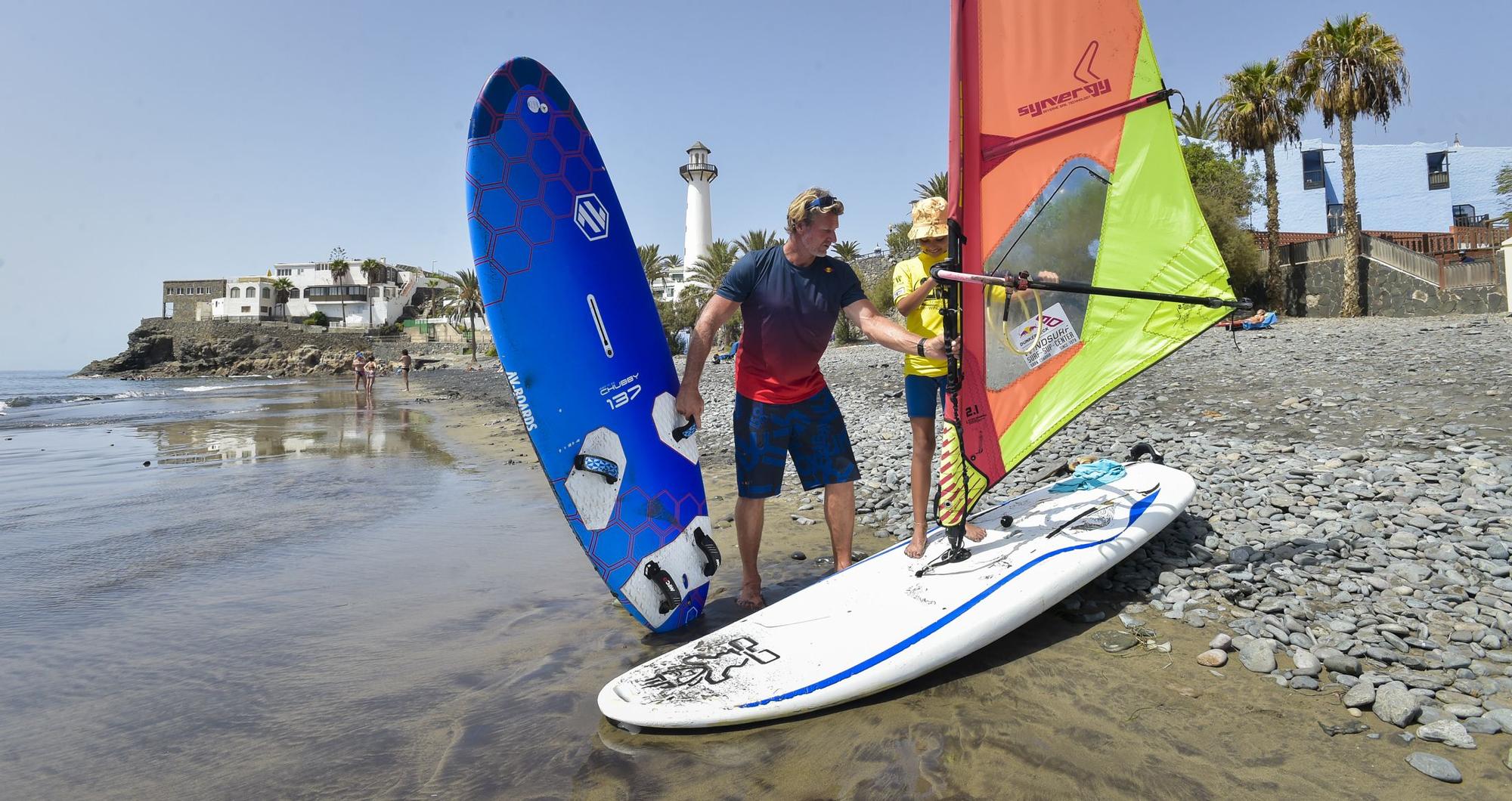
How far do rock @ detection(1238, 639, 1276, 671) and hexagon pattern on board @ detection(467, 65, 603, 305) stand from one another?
3680 mm

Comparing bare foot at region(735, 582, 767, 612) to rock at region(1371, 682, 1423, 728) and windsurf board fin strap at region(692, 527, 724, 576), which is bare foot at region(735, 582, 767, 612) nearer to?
windsurf board fin strap at region(692, 527, 724, 576)

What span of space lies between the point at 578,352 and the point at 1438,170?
155ft

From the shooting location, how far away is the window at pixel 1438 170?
1398 inches

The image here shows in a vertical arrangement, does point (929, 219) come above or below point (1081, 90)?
below

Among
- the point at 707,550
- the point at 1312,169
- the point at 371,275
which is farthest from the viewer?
the point at 371,275

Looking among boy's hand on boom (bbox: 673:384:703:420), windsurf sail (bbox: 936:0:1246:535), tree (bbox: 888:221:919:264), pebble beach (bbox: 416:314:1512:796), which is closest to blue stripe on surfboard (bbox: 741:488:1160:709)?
pebble beach (bbox: 416:314:1512:796)

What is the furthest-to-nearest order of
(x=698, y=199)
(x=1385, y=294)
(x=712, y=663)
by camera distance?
1. (x=698, y=199)
2. (x=1385, y=294)
3. (x=712, y=663)

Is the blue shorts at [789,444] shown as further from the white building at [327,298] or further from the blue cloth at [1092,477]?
the white building at [327,298]

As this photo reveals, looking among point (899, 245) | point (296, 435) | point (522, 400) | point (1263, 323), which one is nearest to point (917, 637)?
point (522, 400)

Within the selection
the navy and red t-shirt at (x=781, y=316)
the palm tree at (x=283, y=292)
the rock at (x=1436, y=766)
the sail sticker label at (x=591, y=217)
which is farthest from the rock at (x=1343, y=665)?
the palm tree at (x=283, y=292)

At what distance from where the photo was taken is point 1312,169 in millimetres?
35812

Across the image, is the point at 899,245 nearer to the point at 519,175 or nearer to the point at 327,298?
the point at 519,175

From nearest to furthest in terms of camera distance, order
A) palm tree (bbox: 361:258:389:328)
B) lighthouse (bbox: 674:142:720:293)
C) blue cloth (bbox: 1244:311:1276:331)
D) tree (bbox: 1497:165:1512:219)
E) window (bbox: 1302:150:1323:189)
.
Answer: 1. blue cloth (bbox: 1244:311:1276:331)
2. tree (bbox: 1497:165:1512:219)
3. window (bbox: 1302:150:1323:189)
4. lighthouse (bbox: 674:142:720:293)
5. palm tree (bbox: 361:258:389:328)

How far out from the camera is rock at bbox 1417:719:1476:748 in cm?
241
